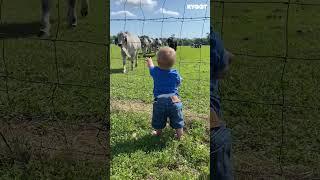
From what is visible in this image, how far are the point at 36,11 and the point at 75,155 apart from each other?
719 cm

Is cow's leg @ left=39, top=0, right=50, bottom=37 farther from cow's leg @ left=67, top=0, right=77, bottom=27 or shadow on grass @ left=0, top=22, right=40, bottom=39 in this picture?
shadow on grass @ left=0, top=22, right=40, bottom=39

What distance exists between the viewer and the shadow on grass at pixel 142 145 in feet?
13.0

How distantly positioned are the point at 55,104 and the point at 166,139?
1.88m

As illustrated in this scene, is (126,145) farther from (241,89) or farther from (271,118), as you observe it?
(241,89)

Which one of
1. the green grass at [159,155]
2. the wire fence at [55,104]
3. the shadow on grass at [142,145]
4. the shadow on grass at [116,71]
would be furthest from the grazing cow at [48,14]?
the shadow on grass at [142,145]

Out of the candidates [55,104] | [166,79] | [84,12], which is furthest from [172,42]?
[84,12]

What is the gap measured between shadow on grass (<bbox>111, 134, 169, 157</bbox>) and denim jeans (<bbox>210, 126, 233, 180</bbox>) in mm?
864

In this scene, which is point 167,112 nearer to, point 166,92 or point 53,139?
point 166,92

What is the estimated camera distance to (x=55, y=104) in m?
5.50

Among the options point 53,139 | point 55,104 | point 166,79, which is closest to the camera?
point 166,79

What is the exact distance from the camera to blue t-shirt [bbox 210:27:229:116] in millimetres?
2973

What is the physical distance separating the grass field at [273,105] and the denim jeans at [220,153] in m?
0.77

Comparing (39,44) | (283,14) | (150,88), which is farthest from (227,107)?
(283,14)

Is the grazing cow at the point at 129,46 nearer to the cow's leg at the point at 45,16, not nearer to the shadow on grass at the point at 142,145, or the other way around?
the cow's leg at the point at 45,16
